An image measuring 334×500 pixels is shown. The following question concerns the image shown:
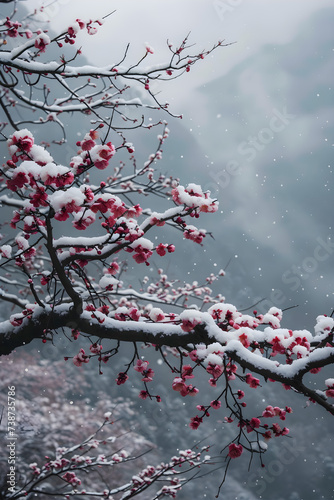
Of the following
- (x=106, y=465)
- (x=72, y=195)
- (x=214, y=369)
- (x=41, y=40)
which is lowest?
(x=106, y=465)

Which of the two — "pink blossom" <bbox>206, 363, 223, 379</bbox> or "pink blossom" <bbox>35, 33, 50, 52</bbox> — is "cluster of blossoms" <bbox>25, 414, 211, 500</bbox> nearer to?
"pink blossom" <bbox>206, 363, 223, 379</bbox>

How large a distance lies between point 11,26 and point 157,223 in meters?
2.88

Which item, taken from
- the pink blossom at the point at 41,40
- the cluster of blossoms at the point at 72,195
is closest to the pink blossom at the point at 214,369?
the cluster of blossoms at the point at 72,195

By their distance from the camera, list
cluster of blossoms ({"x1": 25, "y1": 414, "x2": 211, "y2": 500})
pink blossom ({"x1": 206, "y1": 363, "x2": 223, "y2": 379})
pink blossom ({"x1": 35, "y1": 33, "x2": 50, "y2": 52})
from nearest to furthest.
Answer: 1. pink blossom ({"x1": 206, "y1": 363, "x2": 223, "y2": 379})
2. pink blossom ({"x1": 35, "y1": 33, "x2": 50, "y2": 52})
3. cluster of blossoms ({"x1": 25, "y1": 414, "x2": 211, "y2": 500})

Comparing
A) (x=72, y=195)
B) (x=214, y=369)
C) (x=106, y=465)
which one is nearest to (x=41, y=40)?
(x=72, y=195)

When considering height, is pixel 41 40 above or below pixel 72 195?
above

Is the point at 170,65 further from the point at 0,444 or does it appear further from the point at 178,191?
the point at 0,444

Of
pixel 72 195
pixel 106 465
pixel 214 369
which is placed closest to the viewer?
pixel 72 195

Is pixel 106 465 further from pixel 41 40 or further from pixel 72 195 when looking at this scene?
pixel 41 40

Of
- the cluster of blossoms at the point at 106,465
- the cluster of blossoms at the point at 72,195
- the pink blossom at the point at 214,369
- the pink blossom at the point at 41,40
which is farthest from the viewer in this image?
the cluster of blossoms at the point at 106,465

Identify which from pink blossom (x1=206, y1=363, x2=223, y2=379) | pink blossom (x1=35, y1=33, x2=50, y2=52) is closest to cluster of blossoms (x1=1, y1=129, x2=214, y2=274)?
pink blossom (x1=206, y1=363, x2=223, y2=379)

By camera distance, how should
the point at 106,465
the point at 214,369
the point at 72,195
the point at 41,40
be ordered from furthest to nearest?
the point at 106,465
the point at 41,40
the point at 214,369
the point at 72,195

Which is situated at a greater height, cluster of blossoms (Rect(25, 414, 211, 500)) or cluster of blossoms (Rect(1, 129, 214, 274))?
cluster of blossoms (Rect(1, 129, 214, 274))

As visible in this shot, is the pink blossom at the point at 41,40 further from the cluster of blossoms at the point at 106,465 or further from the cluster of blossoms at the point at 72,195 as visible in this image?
the cluster of blossoms at the point at 106,465
